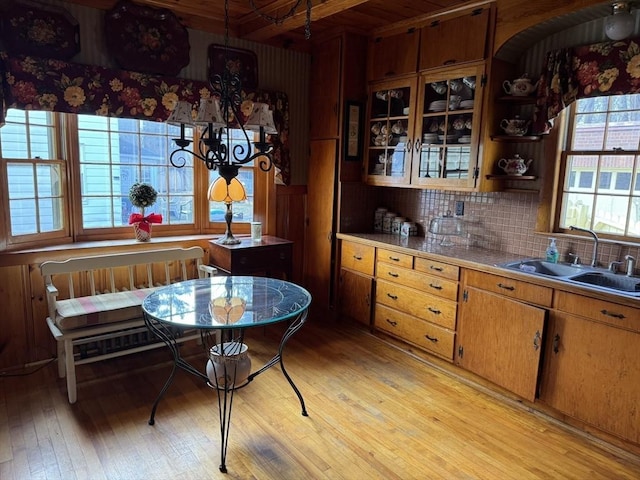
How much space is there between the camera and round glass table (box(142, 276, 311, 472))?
217cm

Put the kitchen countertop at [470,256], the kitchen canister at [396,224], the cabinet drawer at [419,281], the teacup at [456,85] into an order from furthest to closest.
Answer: the kitchen canister at [396,224], the teacup at [456,85], the cabinet drawer at [419,281], the kitchen countertop at [470,256]

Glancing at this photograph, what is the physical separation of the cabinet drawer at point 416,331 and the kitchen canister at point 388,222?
0.77 m

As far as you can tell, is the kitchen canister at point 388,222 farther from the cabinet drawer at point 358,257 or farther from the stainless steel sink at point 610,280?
the stainless steel sink at point 610,280

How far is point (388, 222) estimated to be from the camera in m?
4.07

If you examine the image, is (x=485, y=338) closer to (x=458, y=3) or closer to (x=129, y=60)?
(x=458, y=3)

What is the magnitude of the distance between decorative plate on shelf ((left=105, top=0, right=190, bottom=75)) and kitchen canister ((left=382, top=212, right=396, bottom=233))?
212 cm

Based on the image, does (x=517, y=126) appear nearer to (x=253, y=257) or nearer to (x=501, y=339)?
(x=501, y=339)

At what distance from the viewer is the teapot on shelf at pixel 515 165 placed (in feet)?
10.2

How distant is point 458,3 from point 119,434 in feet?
11.3

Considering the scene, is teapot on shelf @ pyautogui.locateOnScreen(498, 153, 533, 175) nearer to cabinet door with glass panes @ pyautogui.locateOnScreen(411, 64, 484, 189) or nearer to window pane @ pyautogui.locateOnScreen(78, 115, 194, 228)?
cabinet door with glass panes @ pyautogui.locateOnScreen(411, 64, 484, 189)

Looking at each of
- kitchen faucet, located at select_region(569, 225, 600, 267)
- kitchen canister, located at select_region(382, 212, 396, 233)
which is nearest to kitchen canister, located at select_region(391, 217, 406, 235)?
kitchen canister, located at select_region(382, 212, 396, 233)

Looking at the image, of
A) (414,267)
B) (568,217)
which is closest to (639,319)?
(568,217)

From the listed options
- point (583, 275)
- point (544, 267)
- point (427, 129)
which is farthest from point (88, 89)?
point (583, 275)

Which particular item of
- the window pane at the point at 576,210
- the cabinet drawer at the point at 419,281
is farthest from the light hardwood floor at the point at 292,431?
the window pane at the point at 576,210
